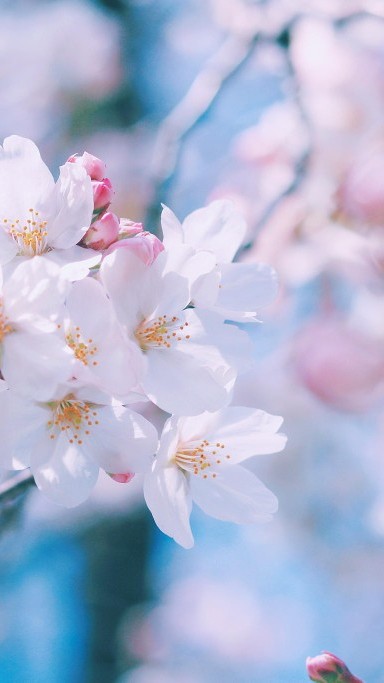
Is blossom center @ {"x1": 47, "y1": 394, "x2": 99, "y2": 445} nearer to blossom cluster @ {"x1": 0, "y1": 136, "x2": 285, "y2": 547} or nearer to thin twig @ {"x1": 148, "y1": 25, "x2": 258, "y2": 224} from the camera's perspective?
blossom cluster @ {"x1": 0, "y1": 136, "x2": 285, "y2": 547}

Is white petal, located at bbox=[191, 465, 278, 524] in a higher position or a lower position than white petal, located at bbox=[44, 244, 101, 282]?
lower

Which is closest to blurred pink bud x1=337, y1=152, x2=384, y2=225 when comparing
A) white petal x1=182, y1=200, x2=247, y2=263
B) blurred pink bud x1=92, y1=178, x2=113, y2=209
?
white petal x1=182, y1=200, x2=247, y2=263

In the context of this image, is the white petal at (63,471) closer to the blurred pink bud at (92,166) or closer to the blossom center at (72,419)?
the blossom center at (72,419)

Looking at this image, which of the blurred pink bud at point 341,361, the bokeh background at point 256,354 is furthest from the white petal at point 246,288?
the blurred pink bud at point 341,361

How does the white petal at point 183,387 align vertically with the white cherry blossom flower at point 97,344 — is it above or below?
below

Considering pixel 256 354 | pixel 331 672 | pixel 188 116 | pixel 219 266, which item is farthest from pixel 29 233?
pixel 256 354

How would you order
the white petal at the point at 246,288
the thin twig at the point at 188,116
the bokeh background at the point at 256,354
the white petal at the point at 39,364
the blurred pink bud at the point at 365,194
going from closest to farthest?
the white petal at the point at 39,364, the white petal at the point at 246,288, the thin twig at the point at 188,116, the blurred pink bud at the point at 365,194, the bokeh background at the point at 256,354

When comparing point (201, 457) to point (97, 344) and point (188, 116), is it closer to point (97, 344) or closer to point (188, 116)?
point (97, 344)
